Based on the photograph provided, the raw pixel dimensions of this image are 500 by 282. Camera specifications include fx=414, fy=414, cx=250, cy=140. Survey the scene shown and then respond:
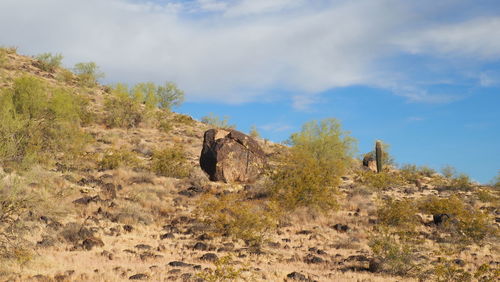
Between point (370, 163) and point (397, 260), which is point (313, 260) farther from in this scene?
point (370, 163)

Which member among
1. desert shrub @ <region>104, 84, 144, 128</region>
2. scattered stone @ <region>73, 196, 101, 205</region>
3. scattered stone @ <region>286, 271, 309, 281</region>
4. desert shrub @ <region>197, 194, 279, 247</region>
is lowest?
scattered stone @ <region>286, 271, 309, 281</region>

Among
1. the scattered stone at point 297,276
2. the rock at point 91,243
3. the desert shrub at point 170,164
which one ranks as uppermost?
the desert shrub at point 170,164

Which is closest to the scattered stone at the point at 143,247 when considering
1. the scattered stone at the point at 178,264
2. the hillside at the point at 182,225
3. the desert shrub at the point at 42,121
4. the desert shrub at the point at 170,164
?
the hillside at the point at 182,225

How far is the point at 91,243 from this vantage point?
43.4 feet

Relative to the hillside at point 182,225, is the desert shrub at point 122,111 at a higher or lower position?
higher

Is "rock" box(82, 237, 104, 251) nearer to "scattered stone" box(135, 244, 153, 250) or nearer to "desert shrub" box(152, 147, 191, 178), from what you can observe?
"scattered stone" box(135, 244, 153, 250)

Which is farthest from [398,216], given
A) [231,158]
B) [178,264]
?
[178,264]

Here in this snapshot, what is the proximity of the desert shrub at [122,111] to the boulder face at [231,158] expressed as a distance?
2127 centimetres

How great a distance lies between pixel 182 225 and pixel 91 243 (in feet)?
15.7

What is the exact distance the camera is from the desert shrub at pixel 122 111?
4516 cm

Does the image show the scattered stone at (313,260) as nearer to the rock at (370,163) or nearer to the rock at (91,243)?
the rock at (91,243)

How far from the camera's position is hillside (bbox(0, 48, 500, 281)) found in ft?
36.2

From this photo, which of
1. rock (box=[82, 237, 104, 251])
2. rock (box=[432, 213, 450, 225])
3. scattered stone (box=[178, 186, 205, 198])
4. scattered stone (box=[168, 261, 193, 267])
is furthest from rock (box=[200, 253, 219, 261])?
rock (box=[432, 213, 450, 225])

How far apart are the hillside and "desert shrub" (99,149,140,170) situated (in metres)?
0.07
